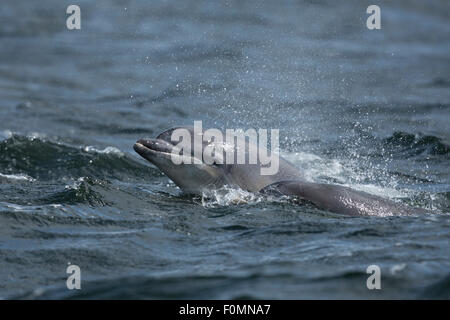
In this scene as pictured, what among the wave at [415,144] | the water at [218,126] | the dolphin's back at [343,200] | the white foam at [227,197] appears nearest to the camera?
the water at [218,126]

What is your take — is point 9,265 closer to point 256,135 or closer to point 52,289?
point 52,289

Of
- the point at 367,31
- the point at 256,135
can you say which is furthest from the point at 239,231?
the point at 367,31

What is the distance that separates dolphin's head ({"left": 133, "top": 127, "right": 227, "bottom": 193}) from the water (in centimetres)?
20

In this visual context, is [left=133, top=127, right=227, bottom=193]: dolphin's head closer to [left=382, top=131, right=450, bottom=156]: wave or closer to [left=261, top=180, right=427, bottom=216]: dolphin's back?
[left=261, top=180, right=427, bottom=216]: dolphin's back

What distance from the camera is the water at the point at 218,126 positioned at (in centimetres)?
911

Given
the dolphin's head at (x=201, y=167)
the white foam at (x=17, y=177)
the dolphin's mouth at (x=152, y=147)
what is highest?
the dolphin's mouth at (x=152, y=147)

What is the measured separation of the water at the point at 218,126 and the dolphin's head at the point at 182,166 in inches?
8.0

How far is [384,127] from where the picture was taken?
17750 millimetres

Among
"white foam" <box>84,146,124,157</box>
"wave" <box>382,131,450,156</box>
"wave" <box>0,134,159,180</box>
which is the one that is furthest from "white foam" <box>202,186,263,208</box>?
"wave" <box>382,131,450,156</box>

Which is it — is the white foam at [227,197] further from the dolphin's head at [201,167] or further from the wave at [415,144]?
the wave at [415,144]

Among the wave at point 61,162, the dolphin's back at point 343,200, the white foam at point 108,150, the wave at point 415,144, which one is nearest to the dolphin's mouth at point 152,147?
the dolphin's back at point 343,200

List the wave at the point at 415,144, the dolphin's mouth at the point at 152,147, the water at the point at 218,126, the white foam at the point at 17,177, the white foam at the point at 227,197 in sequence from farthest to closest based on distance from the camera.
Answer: the wave at the point at 415,144
the white foam at the point at 17,177
the dolphin's mouth at the point at 152,147
the white foam at the point at 227,197
the water at the point at 218,126

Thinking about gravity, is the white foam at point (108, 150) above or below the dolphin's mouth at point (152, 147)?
below

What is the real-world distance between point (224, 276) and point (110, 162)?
6347 millimetres
